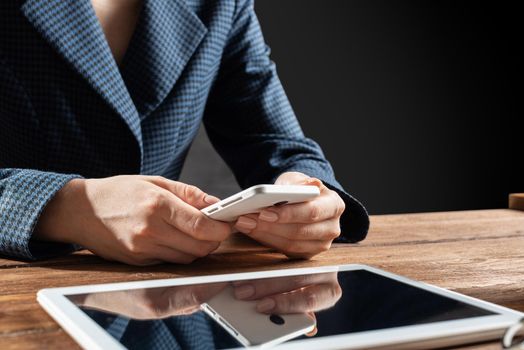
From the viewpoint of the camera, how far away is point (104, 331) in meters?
0.45

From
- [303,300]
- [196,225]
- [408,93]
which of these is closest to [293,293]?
[303,300]

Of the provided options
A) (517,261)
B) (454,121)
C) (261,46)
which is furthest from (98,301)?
(454,121)

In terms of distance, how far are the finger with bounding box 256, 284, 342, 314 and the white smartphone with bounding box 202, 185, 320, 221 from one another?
0.10 meters

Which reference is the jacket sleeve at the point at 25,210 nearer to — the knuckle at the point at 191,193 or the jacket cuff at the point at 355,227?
the knuckle at the point at 191,193

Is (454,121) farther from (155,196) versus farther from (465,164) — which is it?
(155,196)

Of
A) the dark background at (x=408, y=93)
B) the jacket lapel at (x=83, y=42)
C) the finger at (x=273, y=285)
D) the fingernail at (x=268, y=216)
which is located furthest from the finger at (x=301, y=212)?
the dark background at (x=408, y=93)

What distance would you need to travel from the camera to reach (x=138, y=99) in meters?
1.16

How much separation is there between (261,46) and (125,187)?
73 cm

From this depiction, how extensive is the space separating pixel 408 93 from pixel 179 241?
2287 mm

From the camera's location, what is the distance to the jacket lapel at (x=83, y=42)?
1004 millimetres

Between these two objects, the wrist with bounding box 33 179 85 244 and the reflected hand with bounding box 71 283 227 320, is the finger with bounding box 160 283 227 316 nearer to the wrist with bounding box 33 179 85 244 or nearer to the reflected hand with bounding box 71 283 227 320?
the reflected hand with bounding box 71 283 227 320

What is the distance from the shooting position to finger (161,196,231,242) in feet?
2.40

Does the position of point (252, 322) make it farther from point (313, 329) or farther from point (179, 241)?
point (179, 241)

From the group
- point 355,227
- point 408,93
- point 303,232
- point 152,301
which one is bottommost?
point 408,93
